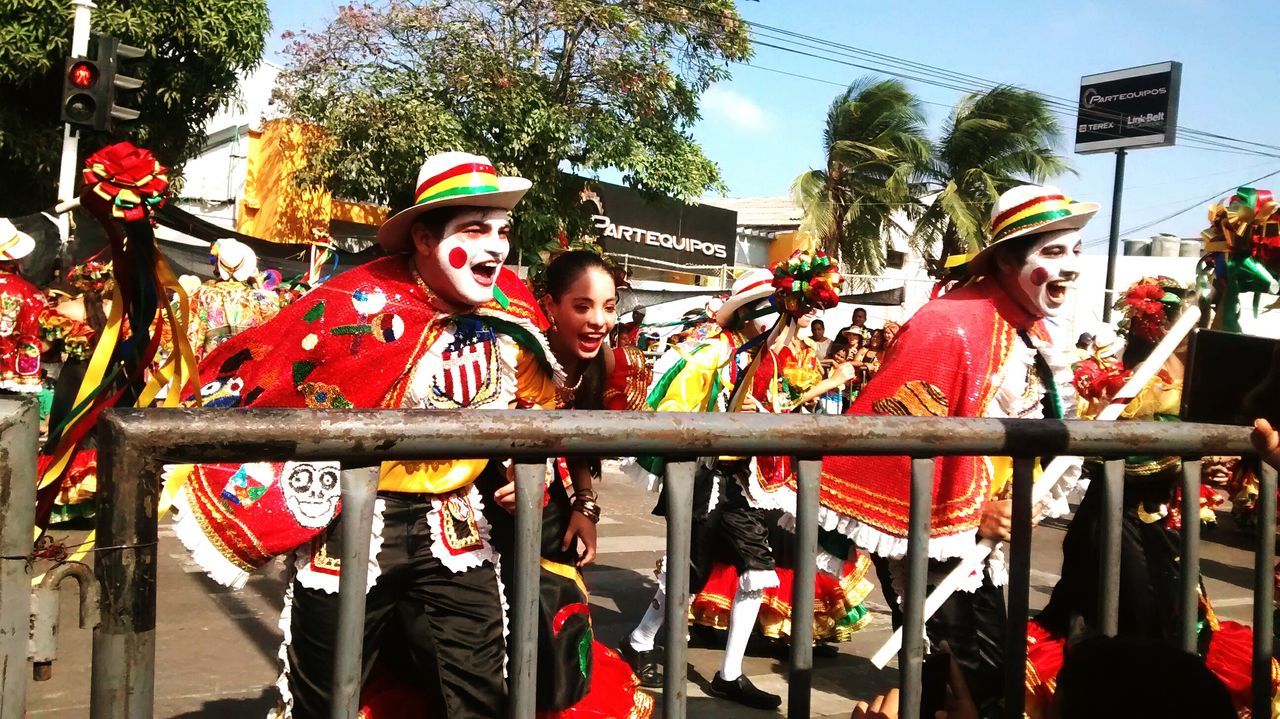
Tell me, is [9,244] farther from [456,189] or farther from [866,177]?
[866,177]

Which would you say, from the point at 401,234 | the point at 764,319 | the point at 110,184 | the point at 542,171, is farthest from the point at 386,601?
the point at 542,171

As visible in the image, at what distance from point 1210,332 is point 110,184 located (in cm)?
267

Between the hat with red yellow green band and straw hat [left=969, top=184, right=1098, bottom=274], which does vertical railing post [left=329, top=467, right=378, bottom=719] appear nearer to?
the hat with red yellow green band

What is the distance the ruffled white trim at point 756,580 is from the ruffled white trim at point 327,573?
9.14 ft

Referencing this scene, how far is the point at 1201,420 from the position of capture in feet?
8.04

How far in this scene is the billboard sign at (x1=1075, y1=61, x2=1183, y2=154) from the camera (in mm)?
35531

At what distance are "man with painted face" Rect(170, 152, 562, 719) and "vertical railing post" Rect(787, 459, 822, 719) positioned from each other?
121cm

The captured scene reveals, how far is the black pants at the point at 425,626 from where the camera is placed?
2.93 m

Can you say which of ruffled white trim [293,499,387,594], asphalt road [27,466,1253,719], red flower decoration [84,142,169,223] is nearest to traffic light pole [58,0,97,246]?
asphalt road [27,466,1253,719]

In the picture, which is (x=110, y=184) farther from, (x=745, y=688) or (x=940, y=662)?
(x=745, y=688)

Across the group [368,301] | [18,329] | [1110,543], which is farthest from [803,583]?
[18,329]

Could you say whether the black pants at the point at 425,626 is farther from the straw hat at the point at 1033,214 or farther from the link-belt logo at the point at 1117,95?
the link-belt logo at the point at 1117,95

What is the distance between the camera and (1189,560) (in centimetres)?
234

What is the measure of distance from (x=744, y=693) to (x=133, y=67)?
1394 cm
